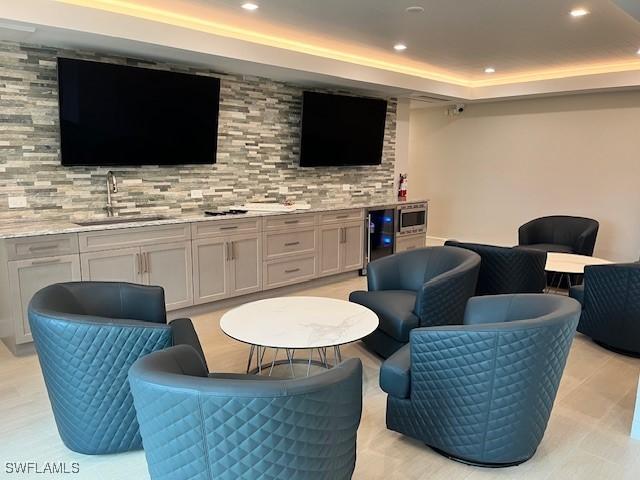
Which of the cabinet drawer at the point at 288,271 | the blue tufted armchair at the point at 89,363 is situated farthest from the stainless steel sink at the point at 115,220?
the blue tufted armchair at the point at 89,363

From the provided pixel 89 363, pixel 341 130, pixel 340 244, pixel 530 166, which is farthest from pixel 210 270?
pixel 530 166

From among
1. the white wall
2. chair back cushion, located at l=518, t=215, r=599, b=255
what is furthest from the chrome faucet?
the white wall

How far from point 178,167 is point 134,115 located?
2.37 ft

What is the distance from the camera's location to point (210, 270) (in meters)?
4.59

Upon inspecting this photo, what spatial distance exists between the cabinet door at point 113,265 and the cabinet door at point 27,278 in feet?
0.49

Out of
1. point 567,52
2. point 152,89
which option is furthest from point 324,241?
point 567,52

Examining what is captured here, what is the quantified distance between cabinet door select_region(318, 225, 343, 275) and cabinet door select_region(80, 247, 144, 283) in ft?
→ 7.05

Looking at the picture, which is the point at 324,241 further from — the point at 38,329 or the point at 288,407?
the point at 288,407

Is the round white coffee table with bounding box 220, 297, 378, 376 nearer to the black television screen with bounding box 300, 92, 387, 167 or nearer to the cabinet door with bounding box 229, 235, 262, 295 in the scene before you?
the cabinet door with bounding box 229, 235, 262, 295

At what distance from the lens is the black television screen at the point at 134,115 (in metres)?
3.90

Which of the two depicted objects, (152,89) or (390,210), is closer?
(152,89)

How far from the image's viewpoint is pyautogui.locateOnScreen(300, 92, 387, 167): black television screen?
5719mm

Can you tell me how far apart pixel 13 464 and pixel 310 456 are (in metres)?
1.70

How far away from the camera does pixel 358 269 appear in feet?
20.2
